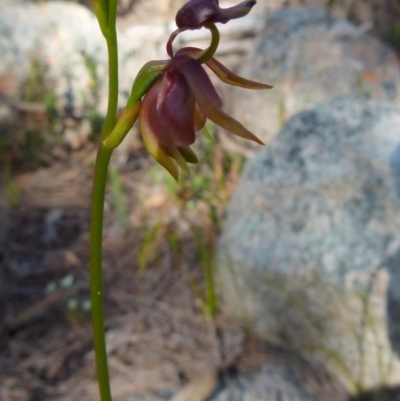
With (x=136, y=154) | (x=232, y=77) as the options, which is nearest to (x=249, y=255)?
(x=232, y=77)

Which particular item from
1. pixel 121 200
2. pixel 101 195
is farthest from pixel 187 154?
pixel 121 200

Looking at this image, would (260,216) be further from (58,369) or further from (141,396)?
(58,369)

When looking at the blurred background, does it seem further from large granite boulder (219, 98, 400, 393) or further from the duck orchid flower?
the duck orchid flower

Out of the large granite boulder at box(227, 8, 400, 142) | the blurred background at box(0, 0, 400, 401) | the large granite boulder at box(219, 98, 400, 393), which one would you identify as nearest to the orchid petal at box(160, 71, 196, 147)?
the large granite boulder at box(219, 98, 400, 393)

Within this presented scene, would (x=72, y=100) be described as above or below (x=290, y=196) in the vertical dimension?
above

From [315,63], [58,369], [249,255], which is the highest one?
[315,63]

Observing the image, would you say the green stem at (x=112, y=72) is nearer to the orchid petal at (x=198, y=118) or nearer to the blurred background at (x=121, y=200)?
the orchid petal at (x=198, y=118)
